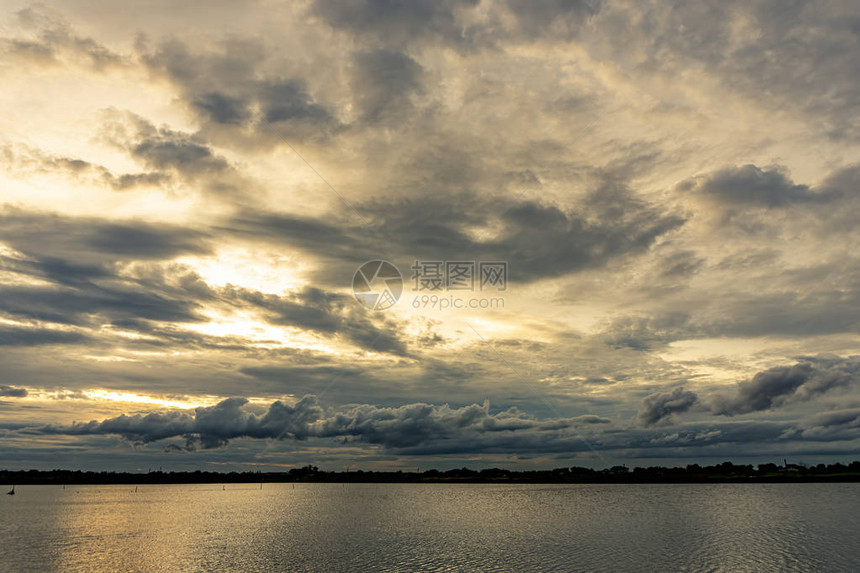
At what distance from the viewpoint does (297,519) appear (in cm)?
16588

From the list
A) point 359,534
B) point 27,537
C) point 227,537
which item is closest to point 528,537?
point 359,534

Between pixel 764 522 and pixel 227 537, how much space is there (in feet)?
440

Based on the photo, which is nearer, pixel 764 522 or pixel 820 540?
pixel 820 540

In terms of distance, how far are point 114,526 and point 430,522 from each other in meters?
89.0

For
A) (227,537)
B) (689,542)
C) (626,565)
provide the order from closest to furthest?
(626,565)
(689,542)
(227,537)

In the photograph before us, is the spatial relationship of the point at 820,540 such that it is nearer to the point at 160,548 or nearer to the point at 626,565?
the point at 626,565

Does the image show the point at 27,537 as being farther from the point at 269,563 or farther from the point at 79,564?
the point at 269,563

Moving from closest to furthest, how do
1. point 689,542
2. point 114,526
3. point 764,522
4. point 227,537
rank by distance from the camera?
point 689,542 → point 227,537 → point 764,522 → point 114,526

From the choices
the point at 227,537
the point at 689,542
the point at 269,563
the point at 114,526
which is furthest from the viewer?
the point at 114,526

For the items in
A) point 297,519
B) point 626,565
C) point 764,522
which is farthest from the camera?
point 297,519

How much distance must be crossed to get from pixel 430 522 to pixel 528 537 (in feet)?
142

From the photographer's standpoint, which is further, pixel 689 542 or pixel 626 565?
pixel 689 542

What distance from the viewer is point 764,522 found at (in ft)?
454

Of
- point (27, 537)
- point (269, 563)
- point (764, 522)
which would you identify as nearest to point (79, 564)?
point (269, 563)
